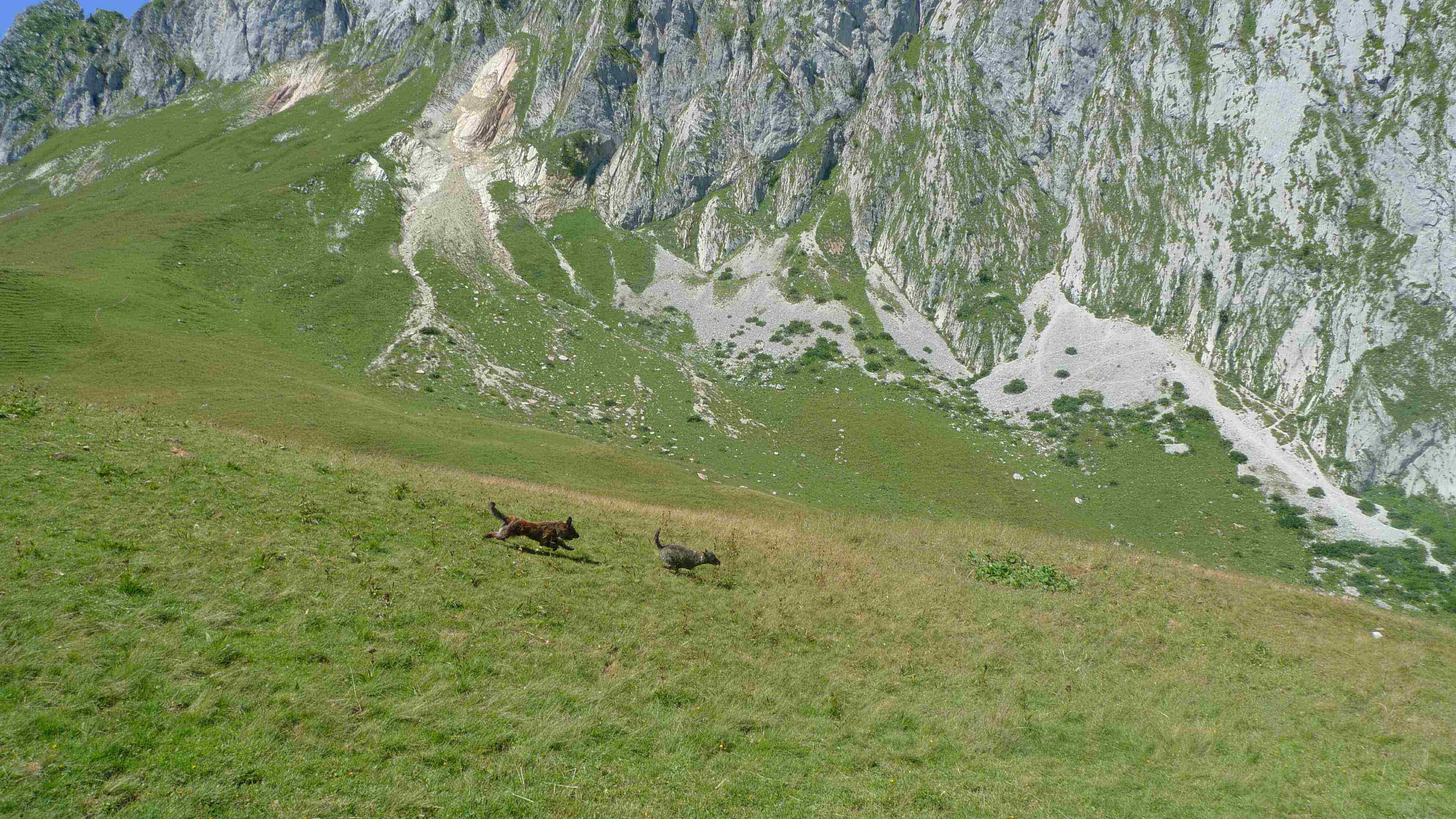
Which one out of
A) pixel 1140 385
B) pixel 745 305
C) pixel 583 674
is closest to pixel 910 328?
pixel 745 305

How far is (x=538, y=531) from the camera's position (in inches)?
688

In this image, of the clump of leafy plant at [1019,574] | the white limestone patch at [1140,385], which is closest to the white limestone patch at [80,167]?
the white limestone patch at [1140,385]

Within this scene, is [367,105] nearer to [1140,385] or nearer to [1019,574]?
[1140,385]

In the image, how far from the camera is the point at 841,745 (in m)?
11.6

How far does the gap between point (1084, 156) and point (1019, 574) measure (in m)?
116

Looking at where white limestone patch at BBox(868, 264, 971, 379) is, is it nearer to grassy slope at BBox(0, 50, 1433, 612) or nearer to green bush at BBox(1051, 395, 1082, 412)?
grassy slope at BBox(0, 50, 1433, 612)

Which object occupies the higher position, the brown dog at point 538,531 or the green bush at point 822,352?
the green bush at point 822,352

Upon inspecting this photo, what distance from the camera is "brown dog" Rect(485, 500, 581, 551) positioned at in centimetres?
1731

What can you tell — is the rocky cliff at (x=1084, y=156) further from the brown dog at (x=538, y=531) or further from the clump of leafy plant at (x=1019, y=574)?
the brown dog at (x=538, y=531)

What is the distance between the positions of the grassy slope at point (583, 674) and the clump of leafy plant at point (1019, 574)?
0.67 metres

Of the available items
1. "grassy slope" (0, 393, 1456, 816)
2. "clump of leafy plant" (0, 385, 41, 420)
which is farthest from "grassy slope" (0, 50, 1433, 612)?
"grassy slope" (0, 393, 1456, 816)

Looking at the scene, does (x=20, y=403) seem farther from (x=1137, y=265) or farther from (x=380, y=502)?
(x=1137, y=265)

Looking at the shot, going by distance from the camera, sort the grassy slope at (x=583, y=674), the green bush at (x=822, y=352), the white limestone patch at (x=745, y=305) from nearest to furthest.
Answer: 1. the grassy slope at (x=583, y=674)
2. the green bush at (x=822, y=352)
3. the white limestone patch at (x=745, y=305)

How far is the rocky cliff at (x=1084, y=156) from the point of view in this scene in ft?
250
